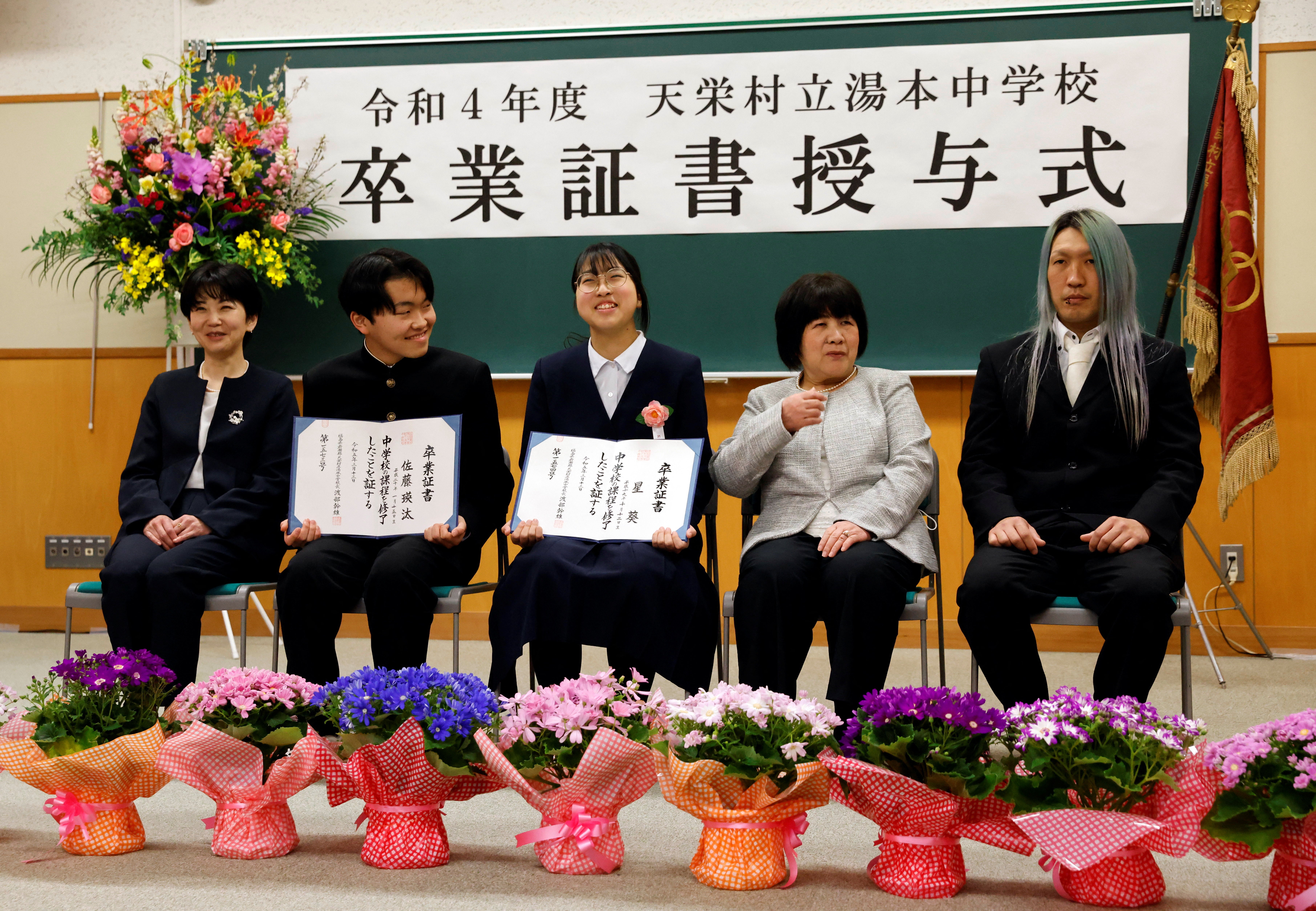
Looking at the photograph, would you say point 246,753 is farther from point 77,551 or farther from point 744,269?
point 77,551

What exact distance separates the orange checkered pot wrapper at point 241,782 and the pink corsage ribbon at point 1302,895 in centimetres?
151

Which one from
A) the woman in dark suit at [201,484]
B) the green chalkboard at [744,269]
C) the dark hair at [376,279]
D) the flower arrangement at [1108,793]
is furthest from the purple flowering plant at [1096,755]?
the green chalkboard at [744,269]

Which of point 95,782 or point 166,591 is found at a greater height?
point 166,591

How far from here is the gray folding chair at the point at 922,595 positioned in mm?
2486

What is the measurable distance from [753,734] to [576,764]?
30 cm

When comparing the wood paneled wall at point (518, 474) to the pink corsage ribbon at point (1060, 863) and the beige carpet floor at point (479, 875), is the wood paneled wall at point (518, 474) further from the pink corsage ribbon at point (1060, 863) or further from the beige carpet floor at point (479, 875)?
the pink corsage ribbon at point (1060, 863)

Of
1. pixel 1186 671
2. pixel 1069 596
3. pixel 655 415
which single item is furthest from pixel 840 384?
pixel 1186 671

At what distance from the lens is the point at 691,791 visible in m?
1.74

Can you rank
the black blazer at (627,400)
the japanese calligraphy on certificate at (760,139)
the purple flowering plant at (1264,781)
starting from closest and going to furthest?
the purple flowering plant at (1264,781) → the black blazer at (627,400) → the japanese calligraphy on certificate at (760,139)

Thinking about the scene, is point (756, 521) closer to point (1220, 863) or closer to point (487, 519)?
point (487, 519)

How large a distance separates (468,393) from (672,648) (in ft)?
2.99

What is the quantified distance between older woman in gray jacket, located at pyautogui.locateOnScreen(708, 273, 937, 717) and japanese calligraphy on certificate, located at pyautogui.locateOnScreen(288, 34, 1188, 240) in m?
1.61

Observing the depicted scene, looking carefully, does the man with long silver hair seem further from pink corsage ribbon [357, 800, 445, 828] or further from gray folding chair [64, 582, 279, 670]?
gray folding chair [64, 582, 279, 670]

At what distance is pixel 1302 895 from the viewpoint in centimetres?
156
